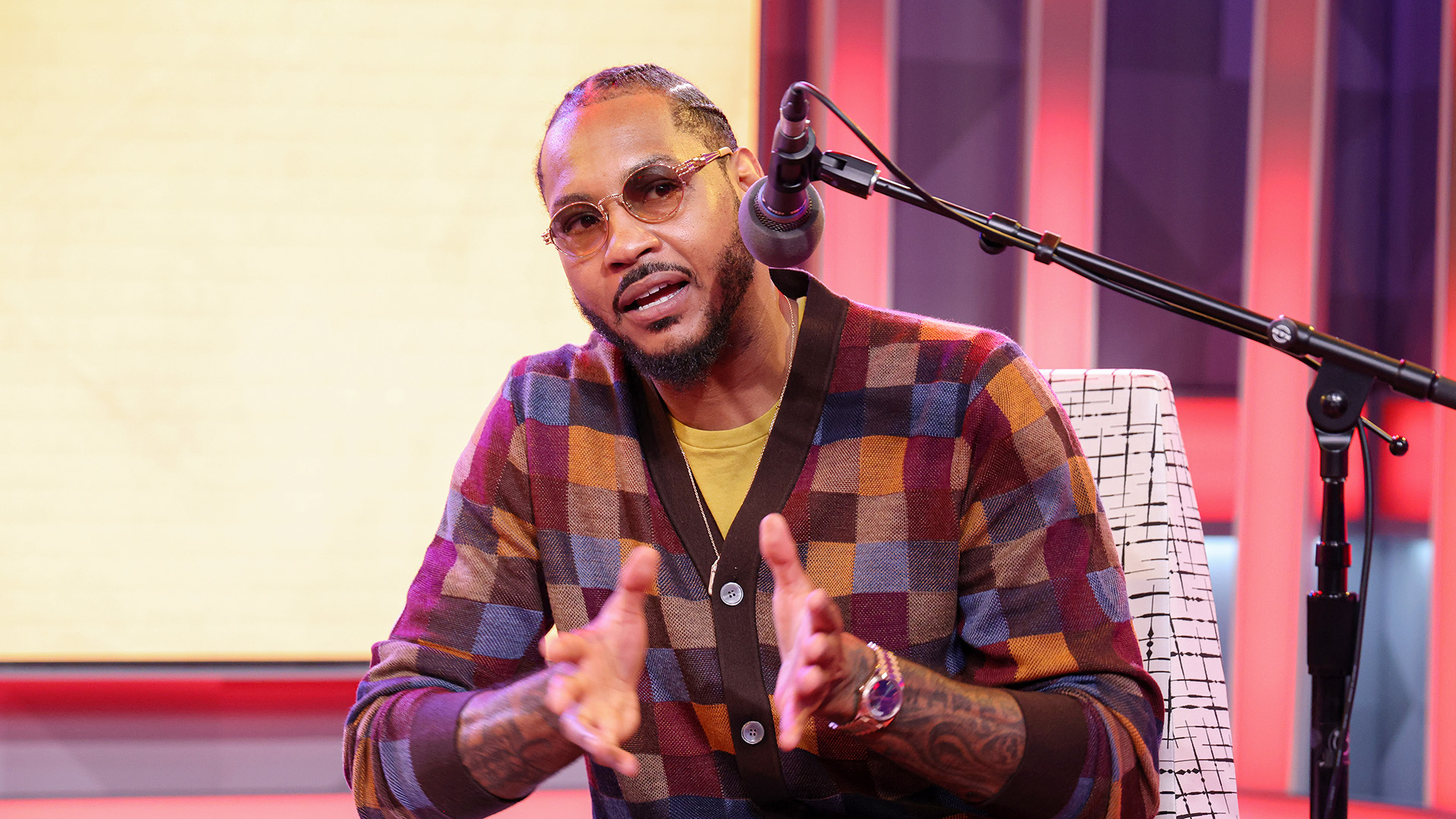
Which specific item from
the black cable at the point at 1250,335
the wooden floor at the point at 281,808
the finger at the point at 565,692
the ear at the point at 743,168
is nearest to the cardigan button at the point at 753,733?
the finger at the point at 565,692

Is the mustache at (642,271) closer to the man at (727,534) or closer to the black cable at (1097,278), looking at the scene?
the man at (727,534)

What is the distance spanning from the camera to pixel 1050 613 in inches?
47.6

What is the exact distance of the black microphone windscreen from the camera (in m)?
1.00

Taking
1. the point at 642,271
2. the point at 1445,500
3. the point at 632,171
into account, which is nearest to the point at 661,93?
the point at 632,171

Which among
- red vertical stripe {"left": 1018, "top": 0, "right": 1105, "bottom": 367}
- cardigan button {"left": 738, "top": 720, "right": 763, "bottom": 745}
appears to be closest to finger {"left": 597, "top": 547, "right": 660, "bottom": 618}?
cardigan button {"left": 738, "top": 720, "right": 763, "bottom": 745}

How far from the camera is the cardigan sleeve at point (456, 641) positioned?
1.18m

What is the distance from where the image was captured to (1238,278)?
2.93 meters

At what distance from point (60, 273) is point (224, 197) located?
427 mm

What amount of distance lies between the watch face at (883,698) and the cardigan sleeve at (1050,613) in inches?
6.8

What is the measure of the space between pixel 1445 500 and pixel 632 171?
8.19 ft

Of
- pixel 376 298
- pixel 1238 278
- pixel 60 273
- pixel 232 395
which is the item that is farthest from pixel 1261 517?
pixel 60 273

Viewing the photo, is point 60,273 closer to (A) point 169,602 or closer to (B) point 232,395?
(B) point 232,395

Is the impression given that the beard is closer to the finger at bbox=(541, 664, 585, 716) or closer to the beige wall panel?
the finger at bbox=(541, 664, 585, 716)

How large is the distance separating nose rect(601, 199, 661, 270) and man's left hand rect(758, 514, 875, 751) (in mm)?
511
